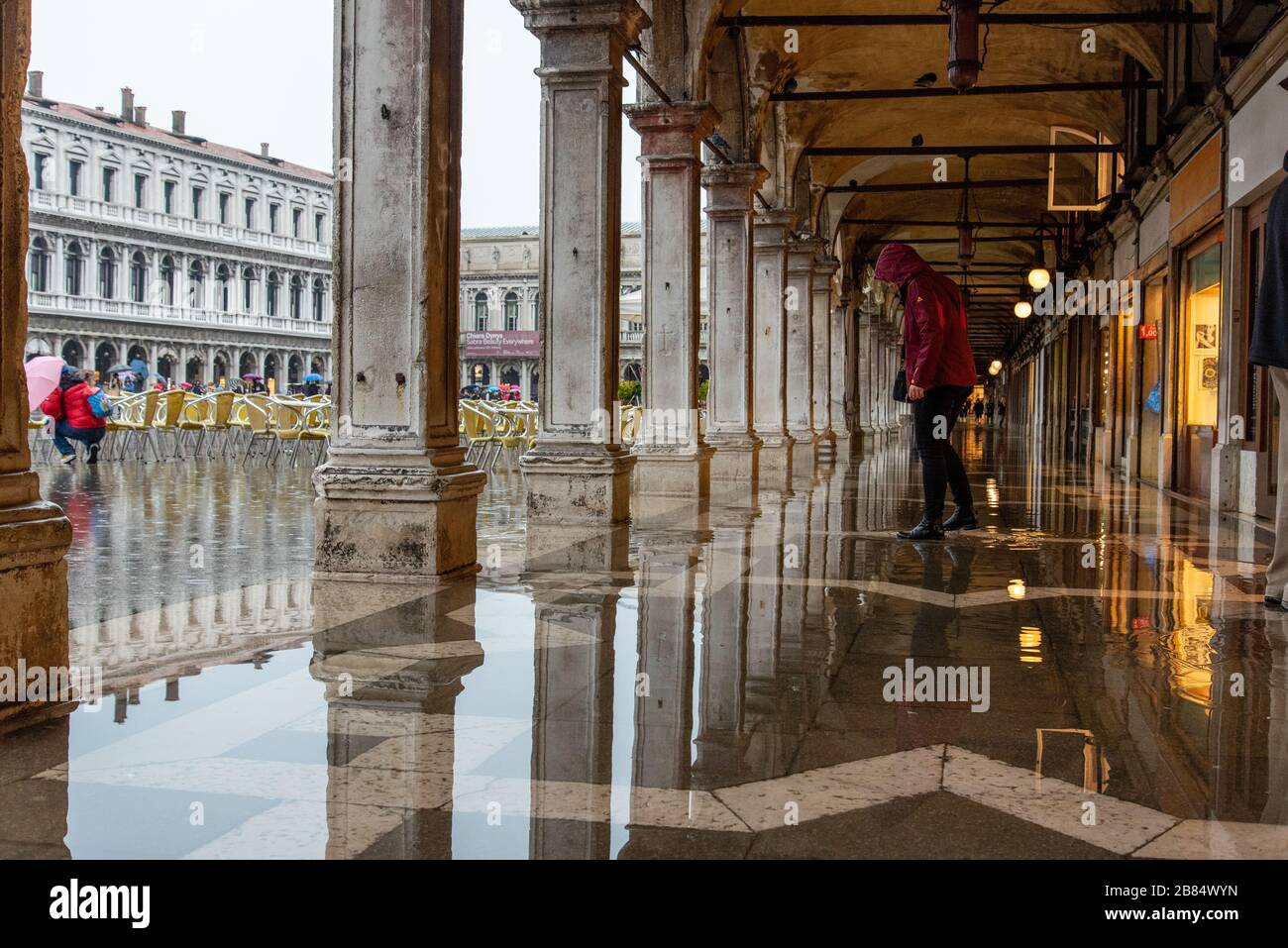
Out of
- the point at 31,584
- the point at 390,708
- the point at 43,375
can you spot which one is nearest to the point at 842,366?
the point at 43,375

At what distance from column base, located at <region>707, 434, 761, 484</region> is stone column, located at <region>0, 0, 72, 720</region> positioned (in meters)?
10.7

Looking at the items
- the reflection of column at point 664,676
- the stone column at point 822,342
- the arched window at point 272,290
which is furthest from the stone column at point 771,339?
the arched window at point 272,290

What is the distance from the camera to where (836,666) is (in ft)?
13.6

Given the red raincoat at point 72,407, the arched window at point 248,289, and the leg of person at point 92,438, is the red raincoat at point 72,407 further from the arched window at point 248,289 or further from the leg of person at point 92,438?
the arched window at point 248,289

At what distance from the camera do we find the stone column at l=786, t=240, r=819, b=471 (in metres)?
20.4

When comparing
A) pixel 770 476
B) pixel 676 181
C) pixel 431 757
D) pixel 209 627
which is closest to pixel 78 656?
pixel 209 627

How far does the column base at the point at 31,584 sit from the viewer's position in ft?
11.3

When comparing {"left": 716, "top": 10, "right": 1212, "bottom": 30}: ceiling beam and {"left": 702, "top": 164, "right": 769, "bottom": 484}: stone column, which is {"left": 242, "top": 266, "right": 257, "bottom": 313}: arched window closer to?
{"left": 702, "top": 164, "right": 769, "bottom": 484}: stone column

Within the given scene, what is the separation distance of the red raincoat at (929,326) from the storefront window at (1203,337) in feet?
17.6

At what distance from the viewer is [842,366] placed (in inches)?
1168

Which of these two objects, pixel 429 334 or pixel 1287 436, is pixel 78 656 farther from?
pixel 1287 436

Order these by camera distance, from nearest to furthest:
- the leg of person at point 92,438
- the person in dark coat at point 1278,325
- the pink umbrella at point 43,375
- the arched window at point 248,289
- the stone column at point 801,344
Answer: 1. the person in dark coat at point 1278,325
2. the pink umbrella at point 43,375
3. the leg of person at point 92,438
4. the stone column at point 801,344
5. the arched window at point 248,289

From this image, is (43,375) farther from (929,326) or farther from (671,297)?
(929,326)

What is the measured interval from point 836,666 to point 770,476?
1133 cm
